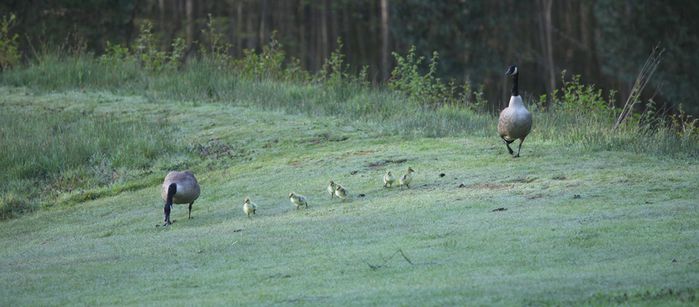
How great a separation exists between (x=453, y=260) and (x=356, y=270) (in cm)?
84

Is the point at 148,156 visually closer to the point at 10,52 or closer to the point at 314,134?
the point at 314,134

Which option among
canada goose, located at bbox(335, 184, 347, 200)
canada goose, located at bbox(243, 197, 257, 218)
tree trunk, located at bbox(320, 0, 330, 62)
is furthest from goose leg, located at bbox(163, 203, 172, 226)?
tree trunk, located at bbox(320, 0, 330, 62)

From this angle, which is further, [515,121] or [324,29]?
[324,29]

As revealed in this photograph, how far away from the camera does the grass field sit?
8.37m

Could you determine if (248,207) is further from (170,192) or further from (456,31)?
(456,31)

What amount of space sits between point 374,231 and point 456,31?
1552 inches

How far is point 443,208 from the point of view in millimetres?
11805

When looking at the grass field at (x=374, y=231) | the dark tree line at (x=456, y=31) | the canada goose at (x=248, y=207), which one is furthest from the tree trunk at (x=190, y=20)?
the canada goose at (x=248, y=207)

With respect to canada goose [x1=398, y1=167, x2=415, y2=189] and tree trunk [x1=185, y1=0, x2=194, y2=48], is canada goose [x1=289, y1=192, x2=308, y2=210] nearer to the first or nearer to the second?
canada goose [x1=398, y1=167, x2=415, y2=189]

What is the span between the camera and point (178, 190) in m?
13.2

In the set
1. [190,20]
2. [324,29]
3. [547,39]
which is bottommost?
[324,29]

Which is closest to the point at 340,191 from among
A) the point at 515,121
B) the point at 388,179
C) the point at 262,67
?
the point at 388,179

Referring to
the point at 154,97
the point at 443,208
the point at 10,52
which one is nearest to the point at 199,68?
the point at 154,97

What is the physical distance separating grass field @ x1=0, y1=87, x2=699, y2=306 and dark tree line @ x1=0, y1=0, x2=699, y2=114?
31.7 ft
